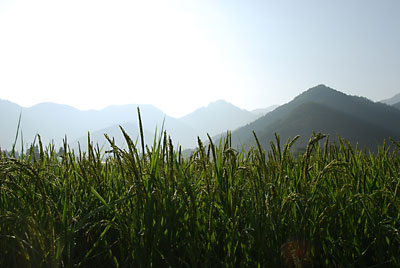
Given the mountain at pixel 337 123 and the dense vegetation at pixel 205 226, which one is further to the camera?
the mountain at pixel 337 123

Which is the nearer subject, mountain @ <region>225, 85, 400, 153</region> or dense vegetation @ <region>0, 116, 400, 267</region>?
dense vegetation @ <region>0, 116, 400, 267</region>

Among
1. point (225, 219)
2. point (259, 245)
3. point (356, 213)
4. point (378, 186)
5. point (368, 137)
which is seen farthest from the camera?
point (368, 137)

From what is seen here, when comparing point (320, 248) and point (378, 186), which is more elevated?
point (378, 186)

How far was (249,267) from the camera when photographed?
60.1 inches

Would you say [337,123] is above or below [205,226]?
above

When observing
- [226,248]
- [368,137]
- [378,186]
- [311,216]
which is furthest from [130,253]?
[368,137]

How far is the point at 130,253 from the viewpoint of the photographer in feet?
4.97

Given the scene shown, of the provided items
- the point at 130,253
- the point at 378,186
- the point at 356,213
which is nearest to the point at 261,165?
the point at 356,213

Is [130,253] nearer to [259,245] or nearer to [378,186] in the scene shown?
[259,245]

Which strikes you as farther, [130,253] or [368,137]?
[368,137]

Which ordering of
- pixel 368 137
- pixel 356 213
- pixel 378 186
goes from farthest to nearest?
pixel 368 137, pixel 378 186, pixel 356 213

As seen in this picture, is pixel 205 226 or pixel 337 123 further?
pixel 337 123

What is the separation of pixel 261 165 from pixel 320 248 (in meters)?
0.61

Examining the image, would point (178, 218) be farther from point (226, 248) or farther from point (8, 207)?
point (8, 207)
